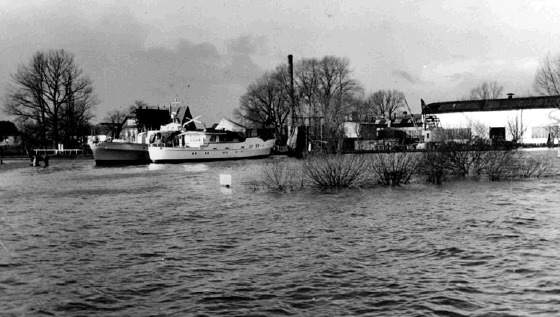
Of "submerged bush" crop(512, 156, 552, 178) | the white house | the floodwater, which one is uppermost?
the white house

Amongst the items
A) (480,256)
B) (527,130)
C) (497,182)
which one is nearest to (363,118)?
(527,130)

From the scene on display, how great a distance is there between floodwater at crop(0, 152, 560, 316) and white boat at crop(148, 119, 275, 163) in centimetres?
4257

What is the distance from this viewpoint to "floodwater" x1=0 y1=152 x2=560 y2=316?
8922mm

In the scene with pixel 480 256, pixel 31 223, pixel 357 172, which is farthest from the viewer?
pixel 357 172

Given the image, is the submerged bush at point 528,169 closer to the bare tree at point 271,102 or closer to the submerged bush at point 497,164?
the submerged bush at point 497,164

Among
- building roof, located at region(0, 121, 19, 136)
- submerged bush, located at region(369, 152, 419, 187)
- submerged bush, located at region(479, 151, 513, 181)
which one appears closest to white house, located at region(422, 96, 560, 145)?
submerged bush, located at region(479, 151, 513, 181)

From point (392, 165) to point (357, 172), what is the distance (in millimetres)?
3135

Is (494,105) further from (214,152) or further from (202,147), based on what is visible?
(202,147)

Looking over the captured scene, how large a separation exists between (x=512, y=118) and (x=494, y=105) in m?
6.09

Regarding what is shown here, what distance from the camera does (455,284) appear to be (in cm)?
981

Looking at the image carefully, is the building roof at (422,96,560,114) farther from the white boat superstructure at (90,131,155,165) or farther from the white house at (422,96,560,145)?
the white boat superstructure at (90,131,155,165)

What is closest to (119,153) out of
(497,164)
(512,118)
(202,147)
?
(202,147)

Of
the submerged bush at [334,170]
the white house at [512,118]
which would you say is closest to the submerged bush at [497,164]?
the submerged bush at [334,170]

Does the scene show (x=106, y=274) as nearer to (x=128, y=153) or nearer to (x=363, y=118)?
(x=128, y=153)
